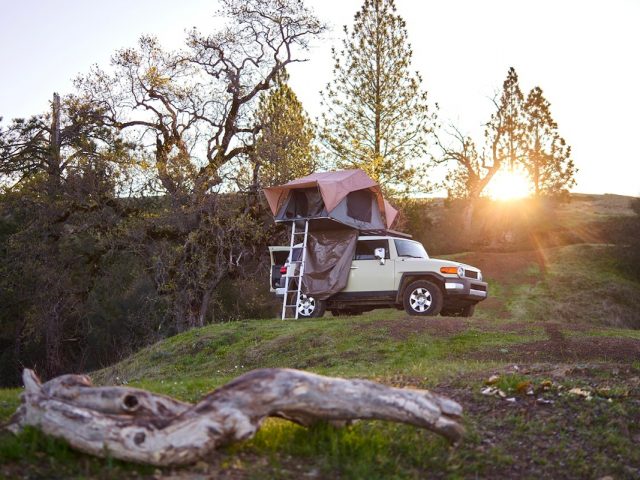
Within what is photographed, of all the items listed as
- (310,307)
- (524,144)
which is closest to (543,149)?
(524,144)

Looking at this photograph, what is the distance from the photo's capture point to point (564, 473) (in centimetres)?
695

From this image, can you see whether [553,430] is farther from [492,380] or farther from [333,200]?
[333,200]

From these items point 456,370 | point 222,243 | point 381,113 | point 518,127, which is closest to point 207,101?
point 222,243

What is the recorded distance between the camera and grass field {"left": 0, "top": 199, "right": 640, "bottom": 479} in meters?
6.25

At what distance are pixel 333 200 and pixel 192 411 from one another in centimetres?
1466

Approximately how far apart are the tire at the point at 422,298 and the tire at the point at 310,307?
2690 mm

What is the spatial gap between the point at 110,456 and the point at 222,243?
1921cm

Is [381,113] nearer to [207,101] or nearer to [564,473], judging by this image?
[207,101]

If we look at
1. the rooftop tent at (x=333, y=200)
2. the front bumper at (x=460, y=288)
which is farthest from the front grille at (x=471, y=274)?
the rooftop tent at (x=333, y=200)

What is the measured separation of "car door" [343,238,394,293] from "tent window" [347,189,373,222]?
71.0 inches

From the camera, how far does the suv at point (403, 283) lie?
60.8 feet

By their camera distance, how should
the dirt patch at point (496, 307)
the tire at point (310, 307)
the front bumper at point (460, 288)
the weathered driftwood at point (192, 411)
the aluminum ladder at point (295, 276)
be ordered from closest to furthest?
the weathered driftwood at point (192, 411)
the front bumper at point (460, 288)
the tire at point (310, 307)
the aluminum ladder at point (295, 276)
the dirt patch at point (496, 307)

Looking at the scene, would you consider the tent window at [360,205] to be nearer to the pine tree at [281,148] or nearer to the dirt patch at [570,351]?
the pine tree at [281,148]

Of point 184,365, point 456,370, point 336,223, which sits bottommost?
point 184,365
